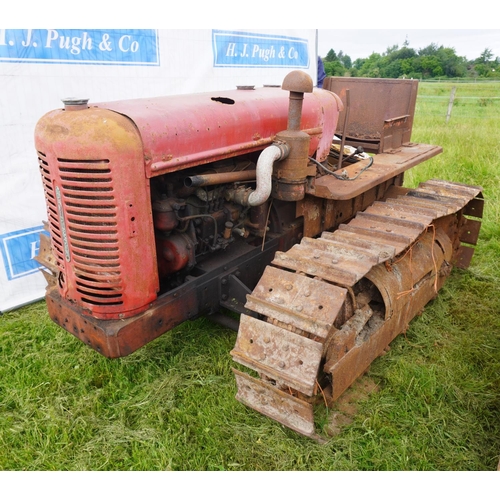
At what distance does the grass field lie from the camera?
242cm

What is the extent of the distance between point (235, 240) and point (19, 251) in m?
2.15

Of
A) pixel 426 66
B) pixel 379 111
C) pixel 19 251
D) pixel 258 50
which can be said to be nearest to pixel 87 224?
pixel 19 251

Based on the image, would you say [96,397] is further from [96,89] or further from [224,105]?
[96,89]

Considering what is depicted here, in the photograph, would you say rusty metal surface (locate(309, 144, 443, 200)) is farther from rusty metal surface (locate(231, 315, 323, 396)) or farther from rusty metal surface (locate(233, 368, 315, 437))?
rusty metal surface (locate(233, 368, 315, 437))

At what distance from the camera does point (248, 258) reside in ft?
10.4

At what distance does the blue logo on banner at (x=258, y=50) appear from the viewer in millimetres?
5367

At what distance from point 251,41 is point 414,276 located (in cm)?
386

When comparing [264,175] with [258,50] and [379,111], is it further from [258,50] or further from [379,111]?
[258,50]

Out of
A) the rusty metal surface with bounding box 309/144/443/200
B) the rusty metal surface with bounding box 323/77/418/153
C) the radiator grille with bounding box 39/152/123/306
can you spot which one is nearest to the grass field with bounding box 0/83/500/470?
the radiator grille with bounding box 39/152/123/306

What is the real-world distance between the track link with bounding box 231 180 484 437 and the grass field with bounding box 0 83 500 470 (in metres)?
0.17

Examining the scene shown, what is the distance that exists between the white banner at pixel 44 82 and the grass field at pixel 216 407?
0.69 meters

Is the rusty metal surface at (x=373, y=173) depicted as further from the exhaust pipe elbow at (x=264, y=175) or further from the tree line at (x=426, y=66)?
the tree line at (x=426, y=66)

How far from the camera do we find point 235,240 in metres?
3.29

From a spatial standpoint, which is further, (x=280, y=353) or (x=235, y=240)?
(x=235, y=240)
